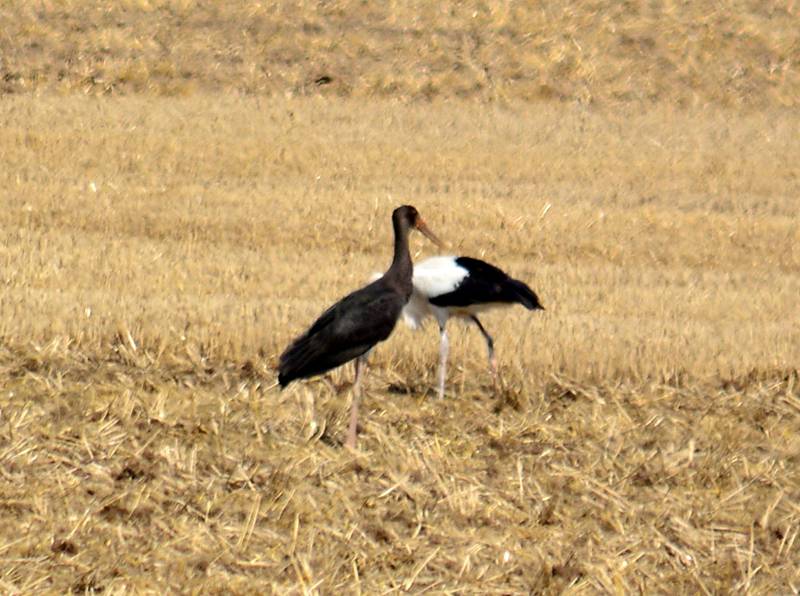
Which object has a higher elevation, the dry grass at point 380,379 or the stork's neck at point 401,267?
the stork's neck at point 401,267

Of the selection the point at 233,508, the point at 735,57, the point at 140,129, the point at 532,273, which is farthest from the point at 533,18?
the point at 233,508

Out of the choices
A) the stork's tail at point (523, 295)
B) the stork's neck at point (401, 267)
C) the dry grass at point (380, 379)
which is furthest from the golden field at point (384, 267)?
the stork's neck at point (401, 267)

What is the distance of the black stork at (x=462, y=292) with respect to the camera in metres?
11.1

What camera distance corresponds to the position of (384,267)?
621 inches

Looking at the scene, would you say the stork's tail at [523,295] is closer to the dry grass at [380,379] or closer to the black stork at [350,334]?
the dry grass at [380,379]

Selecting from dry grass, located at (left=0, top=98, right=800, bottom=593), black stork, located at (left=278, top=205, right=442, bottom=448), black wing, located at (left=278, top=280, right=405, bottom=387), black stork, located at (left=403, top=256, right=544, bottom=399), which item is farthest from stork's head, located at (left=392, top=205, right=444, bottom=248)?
black wing, located at (left=278, top=280, right=405, bottom=387)

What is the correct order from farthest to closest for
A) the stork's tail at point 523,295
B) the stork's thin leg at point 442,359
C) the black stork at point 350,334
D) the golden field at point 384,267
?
1. the stork's tail at point 523,295
2. the stork's thin leg at point 442,359
3. the black stork at point 350,334
4. the golden field at point 384,267

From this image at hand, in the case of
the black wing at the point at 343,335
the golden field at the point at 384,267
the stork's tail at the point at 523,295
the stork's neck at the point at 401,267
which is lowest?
the golden field at the point at 384,267

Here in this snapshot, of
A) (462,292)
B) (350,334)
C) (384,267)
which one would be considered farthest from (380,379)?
(384,267)

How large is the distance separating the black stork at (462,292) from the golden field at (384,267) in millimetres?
315

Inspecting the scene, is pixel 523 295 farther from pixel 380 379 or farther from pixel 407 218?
pixel 380 379

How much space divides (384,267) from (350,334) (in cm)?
613

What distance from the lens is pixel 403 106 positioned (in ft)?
78.0

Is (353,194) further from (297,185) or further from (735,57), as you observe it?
(735,57)
